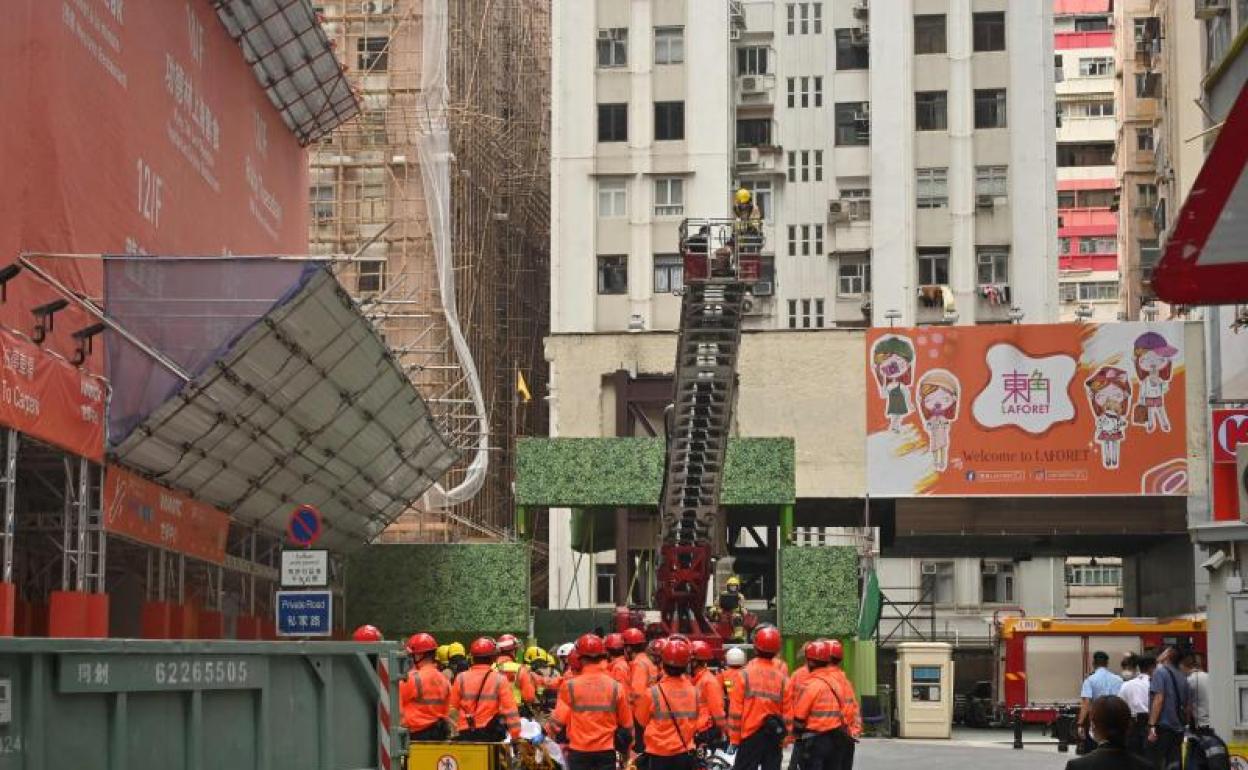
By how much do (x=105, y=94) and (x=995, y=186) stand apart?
4124 centimetres

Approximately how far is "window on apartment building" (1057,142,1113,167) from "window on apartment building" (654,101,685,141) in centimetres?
3744

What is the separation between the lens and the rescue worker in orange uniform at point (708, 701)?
21.2m

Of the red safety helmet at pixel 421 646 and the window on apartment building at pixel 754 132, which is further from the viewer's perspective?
the window on apartment building at pixel 754 132

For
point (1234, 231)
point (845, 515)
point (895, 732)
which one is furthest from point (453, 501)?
point (1234, 231)

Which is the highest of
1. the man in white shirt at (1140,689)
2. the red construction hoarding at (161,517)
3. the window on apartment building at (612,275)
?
the window on apartment building at (612,275)

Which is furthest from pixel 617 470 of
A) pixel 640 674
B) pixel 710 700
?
pixel 710 700

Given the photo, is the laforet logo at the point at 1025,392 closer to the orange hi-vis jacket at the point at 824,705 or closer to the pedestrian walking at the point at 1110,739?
the orange hi-vis jacket at the point at 824,705

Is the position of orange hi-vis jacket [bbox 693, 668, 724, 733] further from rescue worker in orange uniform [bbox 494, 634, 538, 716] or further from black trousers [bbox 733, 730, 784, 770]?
rescue worker in orange uniform [bbox 494, 634, 538, 716]

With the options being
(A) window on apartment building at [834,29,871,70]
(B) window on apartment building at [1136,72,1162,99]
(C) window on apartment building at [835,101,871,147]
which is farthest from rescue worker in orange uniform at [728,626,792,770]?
(A) window on apartment building at [834,29,871,70]

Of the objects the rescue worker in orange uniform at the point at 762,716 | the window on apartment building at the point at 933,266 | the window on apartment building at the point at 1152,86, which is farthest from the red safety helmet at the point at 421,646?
the window on apartment building at the point at 933,266

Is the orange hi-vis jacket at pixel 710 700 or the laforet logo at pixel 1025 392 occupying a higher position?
the laforet logo at pixel 1025 392

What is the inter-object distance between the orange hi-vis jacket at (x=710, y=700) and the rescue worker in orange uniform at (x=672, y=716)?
3.69 feet

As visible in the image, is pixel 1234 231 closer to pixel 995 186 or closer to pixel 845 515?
pixel 845 515

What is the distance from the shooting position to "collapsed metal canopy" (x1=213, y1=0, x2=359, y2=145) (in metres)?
44.0
